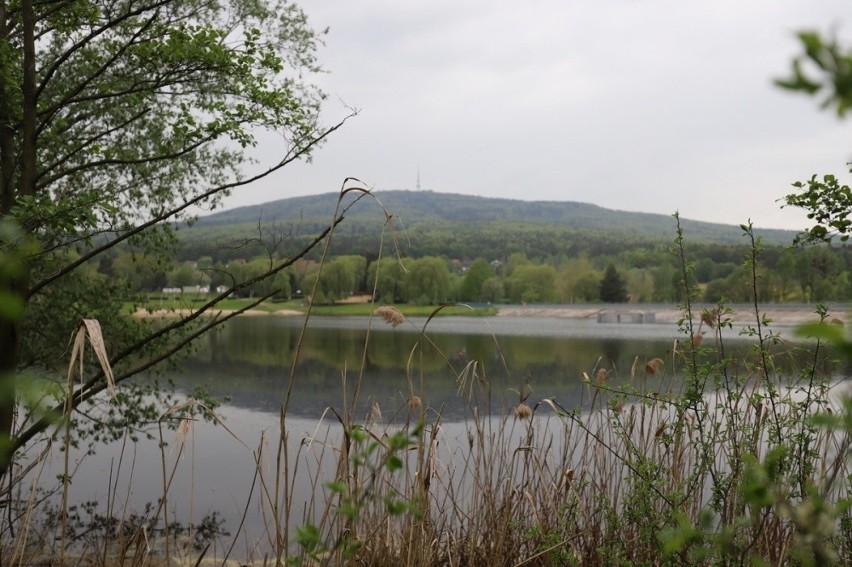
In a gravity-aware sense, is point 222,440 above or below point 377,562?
below

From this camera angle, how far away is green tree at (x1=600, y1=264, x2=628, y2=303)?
7906cm

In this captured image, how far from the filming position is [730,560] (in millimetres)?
3264

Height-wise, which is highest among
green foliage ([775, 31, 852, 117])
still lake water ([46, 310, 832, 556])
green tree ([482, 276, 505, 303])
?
green foliage ([775, 31, 852, 117])

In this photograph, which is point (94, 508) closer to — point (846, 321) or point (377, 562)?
point (377, 562)

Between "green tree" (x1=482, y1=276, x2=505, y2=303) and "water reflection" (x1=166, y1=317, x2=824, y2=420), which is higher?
"green tree" (x1=482, y1=276, x2=505, y2=303)

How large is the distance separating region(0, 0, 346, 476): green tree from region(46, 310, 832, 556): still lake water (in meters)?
1.55

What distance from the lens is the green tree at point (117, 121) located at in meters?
5.73

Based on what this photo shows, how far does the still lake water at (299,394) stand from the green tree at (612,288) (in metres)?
43.9

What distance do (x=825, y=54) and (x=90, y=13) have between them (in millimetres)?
6218

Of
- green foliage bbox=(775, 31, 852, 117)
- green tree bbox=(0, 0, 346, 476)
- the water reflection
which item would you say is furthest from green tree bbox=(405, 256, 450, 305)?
green foliage bbox=(775, 31, 852, 117)

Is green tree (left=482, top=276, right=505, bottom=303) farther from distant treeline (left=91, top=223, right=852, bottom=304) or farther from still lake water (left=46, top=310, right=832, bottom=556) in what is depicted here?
still lake water (left=46, top=310, right=832, bottom=556)

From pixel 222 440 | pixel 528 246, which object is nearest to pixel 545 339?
pixel 222 440

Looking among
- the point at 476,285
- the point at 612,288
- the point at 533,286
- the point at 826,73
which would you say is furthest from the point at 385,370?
the point at 533,286

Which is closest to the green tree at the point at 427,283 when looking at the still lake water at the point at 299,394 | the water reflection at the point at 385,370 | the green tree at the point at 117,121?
the still lake water at the point at 299,394
